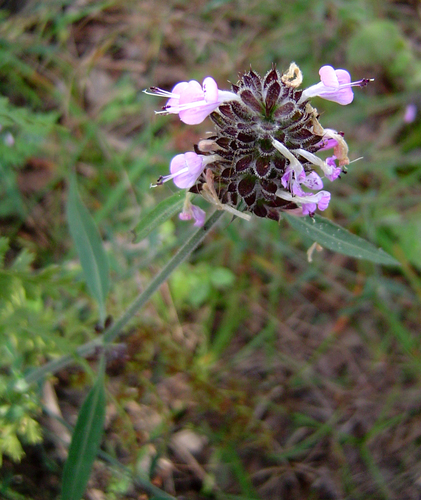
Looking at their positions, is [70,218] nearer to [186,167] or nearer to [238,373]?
[186,167]

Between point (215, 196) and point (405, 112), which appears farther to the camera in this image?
point (405, 112)

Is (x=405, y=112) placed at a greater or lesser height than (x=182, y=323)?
greater

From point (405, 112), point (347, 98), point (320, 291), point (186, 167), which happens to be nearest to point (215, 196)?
point (186, 167)

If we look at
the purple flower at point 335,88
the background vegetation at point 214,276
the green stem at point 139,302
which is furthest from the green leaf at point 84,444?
the purple flower at point 335,88

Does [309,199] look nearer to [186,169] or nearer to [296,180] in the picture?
[296,180]

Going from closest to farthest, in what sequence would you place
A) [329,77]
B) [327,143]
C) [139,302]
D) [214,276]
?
[329,77] < [327,143] < [139,302] < [214,276]

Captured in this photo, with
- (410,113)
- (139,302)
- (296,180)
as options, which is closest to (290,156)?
(296,180)
